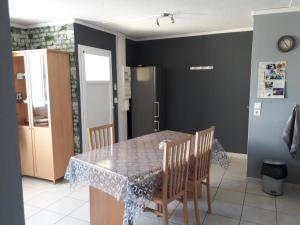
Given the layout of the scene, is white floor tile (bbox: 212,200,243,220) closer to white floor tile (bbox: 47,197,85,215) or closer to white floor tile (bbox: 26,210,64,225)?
white floor tile (bbox: 47,197,85,215)

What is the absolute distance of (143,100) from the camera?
16.4ft

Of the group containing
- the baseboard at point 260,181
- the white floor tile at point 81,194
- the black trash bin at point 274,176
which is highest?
the black trash bin at point 274,176

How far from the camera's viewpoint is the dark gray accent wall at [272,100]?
3.25 metres

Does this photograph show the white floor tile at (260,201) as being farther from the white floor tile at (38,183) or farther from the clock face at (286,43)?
the white floor tile at (38,183)

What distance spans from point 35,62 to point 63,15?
0.80 m

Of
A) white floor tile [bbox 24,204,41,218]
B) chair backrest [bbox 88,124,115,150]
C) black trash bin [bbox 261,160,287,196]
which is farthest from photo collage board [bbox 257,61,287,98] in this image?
white floor tile [bbox 24,204,41,218]

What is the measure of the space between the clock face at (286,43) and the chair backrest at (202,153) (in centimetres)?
160

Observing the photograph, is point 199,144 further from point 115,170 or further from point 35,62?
point 35,62

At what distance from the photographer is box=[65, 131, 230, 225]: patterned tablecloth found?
1.88 metres

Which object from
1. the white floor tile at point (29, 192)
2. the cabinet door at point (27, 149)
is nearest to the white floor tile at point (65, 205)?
the white floor tile at point (29, 192)

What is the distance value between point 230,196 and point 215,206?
14.9 inches

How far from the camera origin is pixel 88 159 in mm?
2297

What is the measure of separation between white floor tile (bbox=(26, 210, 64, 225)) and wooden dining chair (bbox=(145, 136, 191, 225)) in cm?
120

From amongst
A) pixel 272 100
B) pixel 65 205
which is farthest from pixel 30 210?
pixel 272 100
